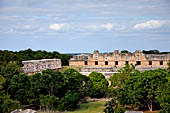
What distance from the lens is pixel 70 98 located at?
862 inches

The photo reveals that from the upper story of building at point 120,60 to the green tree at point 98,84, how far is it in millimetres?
6924

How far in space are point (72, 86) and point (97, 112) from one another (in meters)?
3.74

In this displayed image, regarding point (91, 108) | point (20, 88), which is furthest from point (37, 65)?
point (91, 108)

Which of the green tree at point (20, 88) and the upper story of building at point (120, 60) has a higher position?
the upper story of building at point (120, 60)

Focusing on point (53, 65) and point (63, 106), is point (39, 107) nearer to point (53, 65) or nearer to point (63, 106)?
point (63, 106)

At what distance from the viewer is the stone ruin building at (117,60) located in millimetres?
32625

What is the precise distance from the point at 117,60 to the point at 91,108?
12.7m

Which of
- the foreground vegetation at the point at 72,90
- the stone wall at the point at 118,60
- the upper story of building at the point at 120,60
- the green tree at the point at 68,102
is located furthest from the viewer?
the upper story of building at the point at 120,60

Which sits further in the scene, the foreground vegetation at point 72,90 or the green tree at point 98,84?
the green tree at point 98,84

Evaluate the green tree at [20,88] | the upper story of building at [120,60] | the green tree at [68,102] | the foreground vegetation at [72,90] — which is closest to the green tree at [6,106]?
the foreground vegetation at [72,90]

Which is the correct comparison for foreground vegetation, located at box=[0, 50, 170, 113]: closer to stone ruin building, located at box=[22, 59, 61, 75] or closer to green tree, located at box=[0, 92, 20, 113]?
green tree, located at box=[0, 92, 20, 113]

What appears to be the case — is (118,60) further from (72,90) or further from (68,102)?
(68,102)

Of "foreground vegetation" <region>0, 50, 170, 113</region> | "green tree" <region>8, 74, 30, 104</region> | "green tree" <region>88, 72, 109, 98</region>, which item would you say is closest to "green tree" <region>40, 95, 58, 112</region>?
"foreground vegetation" <region>0, 50, 170, 113</region>

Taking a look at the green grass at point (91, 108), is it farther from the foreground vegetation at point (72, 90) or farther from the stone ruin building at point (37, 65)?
the stone ruin building at point (37, 65)
